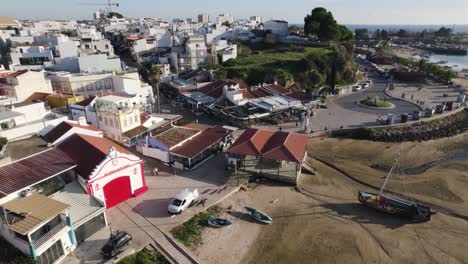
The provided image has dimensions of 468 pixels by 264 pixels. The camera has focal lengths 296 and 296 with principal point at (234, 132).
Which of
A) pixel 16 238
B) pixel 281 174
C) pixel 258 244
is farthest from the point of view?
pixel 281 174

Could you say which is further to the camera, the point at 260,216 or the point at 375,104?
the point at 375,104

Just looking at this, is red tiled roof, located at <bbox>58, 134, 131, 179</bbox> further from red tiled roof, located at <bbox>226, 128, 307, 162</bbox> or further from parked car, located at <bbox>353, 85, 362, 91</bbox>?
parked car, located at <bbox>353, 85, 362, 91</bbox>

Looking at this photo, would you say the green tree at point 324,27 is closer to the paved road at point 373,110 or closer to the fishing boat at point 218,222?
the paved road at point 373,110

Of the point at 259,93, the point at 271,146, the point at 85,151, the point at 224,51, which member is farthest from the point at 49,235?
the point at 224,51

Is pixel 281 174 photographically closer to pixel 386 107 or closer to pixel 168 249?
pixel 168 249

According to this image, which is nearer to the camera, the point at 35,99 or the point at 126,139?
the point at 126,139

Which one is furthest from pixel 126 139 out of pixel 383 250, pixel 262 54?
pixel 262 54

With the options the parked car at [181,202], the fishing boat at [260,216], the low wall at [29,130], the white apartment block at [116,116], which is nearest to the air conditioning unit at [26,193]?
the parked car at [181,202]

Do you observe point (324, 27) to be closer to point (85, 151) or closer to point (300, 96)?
point (300, 96)
